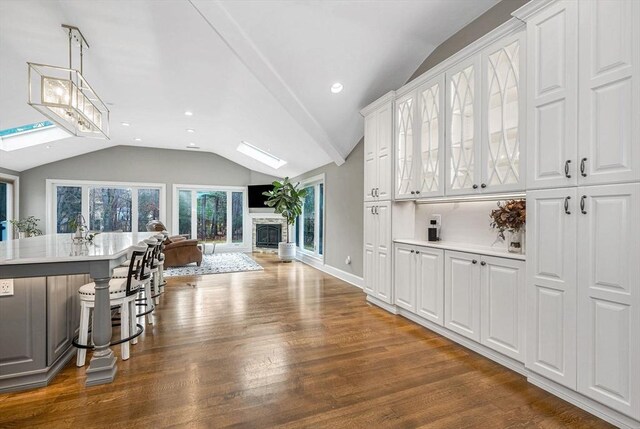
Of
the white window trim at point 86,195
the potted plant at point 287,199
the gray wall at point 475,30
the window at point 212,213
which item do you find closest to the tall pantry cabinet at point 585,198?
the gray wall at point 475,30

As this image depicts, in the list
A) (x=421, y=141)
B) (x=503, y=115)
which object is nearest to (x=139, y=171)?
(x=421, y=141)

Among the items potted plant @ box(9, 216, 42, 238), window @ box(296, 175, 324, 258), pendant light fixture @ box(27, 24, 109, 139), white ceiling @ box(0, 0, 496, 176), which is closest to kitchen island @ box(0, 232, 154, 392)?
pendant light fixture @ box(27, 24, 109, 139)

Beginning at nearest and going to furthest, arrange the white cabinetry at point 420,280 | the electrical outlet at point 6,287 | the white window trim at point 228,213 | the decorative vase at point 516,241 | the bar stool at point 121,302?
the electrical outlet at point 6,287 < the bar stool at point 121,302 < the decorative vase at point 516,241 < the white cabinetry at point 420,280 < the white window trim at point 228,213

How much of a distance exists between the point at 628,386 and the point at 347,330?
211cm

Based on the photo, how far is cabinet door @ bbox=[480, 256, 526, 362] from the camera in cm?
229

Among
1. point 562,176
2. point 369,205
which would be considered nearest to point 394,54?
point 369,205

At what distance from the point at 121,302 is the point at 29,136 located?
6.59 meters

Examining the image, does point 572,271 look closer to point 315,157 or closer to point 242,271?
point 315,157

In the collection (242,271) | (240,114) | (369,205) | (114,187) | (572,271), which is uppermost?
(240,114)

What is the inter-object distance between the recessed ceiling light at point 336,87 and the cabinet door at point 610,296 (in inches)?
115

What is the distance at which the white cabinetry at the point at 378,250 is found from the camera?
3798 millimetres

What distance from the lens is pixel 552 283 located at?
204 centimetres

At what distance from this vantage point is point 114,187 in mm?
8789

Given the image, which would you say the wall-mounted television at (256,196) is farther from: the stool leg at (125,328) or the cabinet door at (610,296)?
the cabinet door at (610,296)
